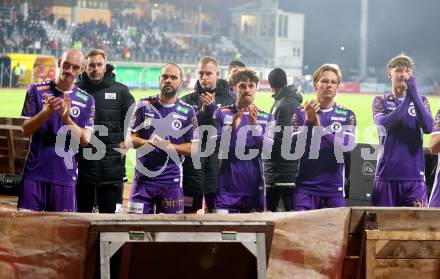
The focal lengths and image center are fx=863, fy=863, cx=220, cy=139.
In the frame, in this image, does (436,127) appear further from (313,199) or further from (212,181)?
(212,181)

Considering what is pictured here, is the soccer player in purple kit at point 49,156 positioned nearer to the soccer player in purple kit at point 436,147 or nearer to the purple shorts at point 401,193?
the purple shorts at point 401,193

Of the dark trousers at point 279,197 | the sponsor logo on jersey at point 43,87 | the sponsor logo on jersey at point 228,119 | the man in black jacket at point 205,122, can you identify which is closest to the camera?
the sponsor logo on jersey at point 43,87

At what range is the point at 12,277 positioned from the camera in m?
5.26

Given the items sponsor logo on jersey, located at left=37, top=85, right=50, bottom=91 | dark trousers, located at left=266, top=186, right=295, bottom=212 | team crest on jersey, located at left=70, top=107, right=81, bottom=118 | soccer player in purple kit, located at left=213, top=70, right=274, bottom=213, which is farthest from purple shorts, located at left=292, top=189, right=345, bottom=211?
sponsor logo on jersey, located at left=37, top=85, right=50, bottom=91

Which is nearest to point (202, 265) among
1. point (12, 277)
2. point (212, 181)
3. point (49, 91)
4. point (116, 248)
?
point (116, 248)

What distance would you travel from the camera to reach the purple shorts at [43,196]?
7.65m

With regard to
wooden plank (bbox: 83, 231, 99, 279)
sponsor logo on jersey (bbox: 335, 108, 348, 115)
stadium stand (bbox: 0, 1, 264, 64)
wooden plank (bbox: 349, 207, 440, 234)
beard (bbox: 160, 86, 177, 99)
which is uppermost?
stadium stand (bbox: 0, 1, 264, 64)

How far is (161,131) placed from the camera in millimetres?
8359

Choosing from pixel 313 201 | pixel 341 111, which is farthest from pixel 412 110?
pixel 313 201

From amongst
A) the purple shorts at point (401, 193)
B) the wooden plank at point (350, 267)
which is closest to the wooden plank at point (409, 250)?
the wooden plank at point (350, 267)

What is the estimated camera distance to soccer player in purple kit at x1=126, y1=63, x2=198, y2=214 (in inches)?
324

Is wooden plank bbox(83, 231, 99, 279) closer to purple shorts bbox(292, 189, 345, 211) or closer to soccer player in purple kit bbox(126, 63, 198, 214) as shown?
soccer player in purple kit bbox(126, 63, 198, 214)

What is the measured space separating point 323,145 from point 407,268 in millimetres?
2941

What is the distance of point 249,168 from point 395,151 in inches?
60.3
